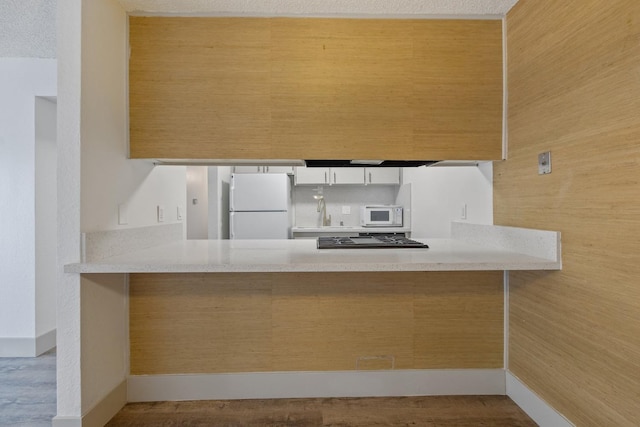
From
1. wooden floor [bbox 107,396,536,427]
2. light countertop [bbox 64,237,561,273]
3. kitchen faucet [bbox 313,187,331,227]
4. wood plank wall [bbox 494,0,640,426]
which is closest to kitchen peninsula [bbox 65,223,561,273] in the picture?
light countertop [bbox 64,237,561,273]

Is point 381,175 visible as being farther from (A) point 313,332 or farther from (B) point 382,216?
(A) point 313,332

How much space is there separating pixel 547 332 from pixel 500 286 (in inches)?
18.2

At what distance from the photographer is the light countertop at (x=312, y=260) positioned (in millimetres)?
1680

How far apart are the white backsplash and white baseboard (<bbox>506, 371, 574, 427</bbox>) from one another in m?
3.05

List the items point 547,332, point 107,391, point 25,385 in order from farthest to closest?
1. point 25,385
2. point 107,391
3. point 547,332

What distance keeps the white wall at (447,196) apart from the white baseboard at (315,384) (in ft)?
3.29

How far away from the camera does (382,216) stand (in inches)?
180

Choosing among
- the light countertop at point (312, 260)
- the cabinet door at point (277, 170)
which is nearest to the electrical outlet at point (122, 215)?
the light countertop at point (312, 260)

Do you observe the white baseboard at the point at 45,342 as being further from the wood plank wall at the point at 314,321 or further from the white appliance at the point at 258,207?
the white appliance at the point at 258,207

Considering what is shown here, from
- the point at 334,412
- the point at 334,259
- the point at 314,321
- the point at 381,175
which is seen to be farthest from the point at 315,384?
the point at 381,175

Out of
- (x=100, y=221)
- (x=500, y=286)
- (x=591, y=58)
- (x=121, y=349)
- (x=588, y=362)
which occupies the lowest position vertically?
(x=121, y=349)

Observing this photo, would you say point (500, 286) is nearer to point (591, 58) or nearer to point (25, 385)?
point (591, 58)

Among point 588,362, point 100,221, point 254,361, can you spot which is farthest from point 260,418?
point 588,362

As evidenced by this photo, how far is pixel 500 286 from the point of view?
2.28 meters
